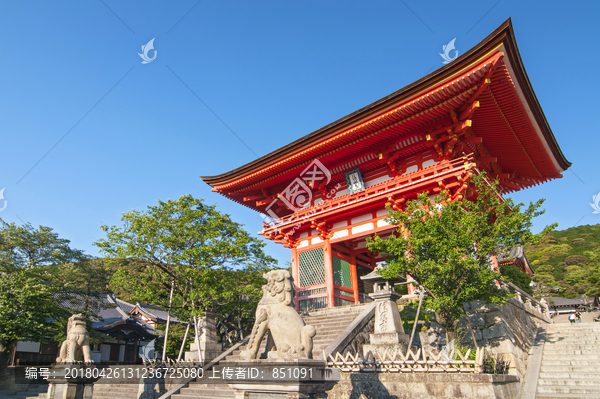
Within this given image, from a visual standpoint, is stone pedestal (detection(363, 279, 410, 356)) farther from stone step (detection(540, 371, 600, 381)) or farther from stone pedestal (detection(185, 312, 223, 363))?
stone pedestal (detection(185, 312, 223, 363))

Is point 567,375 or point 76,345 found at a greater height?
point 76,345

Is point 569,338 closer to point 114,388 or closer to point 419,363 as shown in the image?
point 419,363

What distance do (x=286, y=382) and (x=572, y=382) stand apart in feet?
30.3

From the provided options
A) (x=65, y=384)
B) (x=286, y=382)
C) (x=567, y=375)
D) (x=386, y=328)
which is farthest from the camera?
(x=386, y=328)

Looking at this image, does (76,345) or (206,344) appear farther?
(206,344)

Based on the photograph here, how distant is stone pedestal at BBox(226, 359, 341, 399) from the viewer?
13.0ft

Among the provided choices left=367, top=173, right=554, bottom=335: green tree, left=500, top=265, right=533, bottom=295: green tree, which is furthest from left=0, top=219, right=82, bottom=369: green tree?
left=500, top=265, right=533, bottom=295: green tree

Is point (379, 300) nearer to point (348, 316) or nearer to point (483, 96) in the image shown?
point (348, 316)

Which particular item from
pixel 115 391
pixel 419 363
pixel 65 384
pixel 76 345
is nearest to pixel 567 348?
pixel 419 363

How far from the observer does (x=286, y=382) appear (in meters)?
3.96

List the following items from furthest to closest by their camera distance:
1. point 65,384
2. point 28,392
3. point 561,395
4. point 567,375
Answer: point 28,392
point 567,375
point 561,395
point 65,384

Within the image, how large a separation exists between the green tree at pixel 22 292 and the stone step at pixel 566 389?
1956 centimetres

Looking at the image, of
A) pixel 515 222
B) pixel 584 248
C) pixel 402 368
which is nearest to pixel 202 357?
pixel 402 368

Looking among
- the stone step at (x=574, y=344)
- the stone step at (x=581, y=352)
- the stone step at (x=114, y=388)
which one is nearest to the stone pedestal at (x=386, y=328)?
the stone step at (x=581, y=352)
